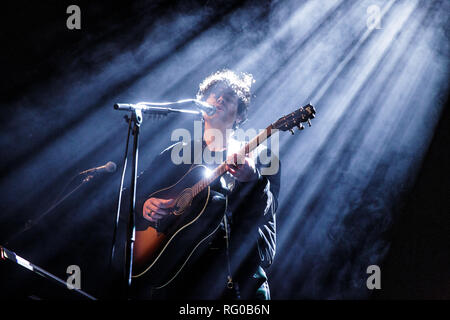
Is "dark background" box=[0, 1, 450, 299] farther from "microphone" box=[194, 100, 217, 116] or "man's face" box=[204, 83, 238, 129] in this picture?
"microphone" box=[194, 100, 217, 116]

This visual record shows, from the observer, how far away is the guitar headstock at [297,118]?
1982 mm

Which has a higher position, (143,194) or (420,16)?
(420,16)

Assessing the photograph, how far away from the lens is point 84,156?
11.1 ft

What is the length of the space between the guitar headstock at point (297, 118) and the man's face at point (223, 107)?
1.79ft

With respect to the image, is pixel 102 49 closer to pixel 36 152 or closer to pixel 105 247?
pixel 36 152

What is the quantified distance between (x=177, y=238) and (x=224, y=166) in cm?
56

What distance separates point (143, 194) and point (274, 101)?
74.9 inches

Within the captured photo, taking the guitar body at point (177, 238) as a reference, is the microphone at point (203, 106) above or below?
above

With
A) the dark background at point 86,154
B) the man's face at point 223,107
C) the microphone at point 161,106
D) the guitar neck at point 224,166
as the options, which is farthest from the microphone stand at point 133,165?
the dark background at point 86,154

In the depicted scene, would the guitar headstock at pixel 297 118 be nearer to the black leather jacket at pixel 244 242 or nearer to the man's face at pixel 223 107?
the black leather jacket at pixel 244 242

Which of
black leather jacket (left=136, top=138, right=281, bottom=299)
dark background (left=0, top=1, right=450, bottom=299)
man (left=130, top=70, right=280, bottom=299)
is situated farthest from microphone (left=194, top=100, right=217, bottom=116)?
dark background (left=0, top=1, right=450, bottom=299)

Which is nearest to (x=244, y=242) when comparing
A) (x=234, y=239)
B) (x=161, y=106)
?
(x=234, y=239)
